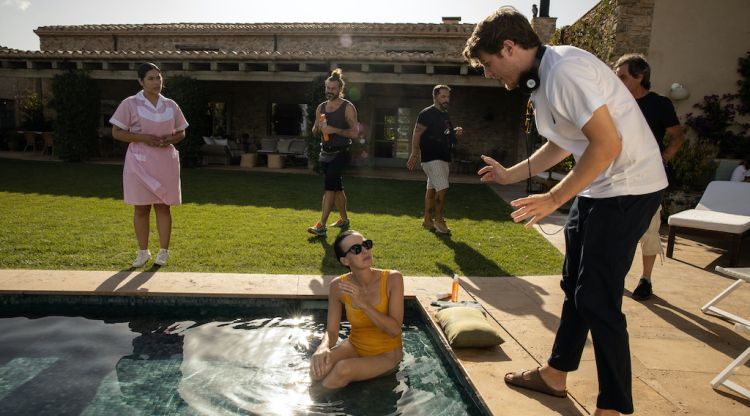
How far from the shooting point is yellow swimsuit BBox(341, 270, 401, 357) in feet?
9.68

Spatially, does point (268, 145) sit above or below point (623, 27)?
below

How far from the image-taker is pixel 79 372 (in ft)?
9.71

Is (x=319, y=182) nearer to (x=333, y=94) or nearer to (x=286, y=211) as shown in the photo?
(x=286, y=211)

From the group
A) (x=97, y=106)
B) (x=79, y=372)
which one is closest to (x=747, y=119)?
(x=79, y=372)

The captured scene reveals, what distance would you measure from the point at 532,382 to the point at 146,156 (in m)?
3.77

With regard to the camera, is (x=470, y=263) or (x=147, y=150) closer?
(x=147, y=150)

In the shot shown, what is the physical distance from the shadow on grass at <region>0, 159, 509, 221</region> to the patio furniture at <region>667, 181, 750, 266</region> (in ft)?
9.18

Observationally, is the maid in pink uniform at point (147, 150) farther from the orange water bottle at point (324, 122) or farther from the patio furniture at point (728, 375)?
the patio furniture at point (728, 375)

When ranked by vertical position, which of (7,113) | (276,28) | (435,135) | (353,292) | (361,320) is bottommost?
(361,320)

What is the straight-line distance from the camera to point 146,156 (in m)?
4.52

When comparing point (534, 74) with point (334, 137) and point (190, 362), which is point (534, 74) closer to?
point (190, 362)

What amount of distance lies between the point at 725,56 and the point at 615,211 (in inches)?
370

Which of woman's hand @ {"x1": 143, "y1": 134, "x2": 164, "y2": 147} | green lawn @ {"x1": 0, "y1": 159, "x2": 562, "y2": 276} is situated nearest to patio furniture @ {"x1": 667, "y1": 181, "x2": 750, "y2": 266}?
green lawn @ {"x1": 0, "y1": 159, "x2": 562, "y2": 276}

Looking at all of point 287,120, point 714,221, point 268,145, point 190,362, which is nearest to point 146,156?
Answer: point 190,362
